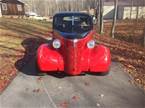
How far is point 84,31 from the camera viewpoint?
863cm

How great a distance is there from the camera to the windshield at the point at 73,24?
27.9 feet

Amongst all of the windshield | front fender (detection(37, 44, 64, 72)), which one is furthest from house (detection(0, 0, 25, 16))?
front fender (detection(37, 44, 64, 72))

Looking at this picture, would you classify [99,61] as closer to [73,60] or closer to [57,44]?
[73,60]

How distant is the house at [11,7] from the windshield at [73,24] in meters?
40.1

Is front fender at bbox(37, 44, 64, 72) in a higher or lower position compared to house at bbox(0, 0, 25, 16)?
lower

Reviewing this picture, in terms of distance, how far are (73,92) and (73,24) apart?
324 centimetres

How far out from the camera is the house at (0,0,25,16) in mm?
47672

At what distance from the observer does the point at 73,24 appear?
9.05 metres

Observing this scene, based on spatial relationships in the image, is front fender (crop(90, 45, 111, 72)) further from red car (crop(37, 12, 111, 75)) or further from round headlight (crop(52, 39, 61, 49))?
round headlight (crop(52, 39, 61, 49))

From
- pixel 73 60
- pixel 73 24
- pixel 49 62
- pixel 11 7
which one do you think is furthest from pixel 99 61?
pixel 11 7

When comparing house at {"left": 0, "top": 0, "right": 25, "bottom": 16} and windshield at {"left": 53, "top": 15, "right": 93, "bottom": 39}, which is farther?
house at {"left": 0, "top": 0, "right": 25, "bottom": 16}

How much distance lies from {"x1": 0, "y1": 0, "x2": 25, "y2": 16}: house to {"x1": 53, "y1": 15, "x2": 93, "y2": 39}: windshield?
132 feet

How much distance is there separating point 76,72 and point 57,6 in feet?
343

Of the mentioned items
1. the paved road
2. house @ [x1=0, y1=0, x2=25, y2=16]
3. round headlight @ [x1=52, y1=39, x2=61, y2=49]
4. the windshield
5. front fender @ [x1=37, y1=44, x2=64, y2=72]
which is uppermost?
house @ [x1=0, y1=0, x2=25, y2=16]
